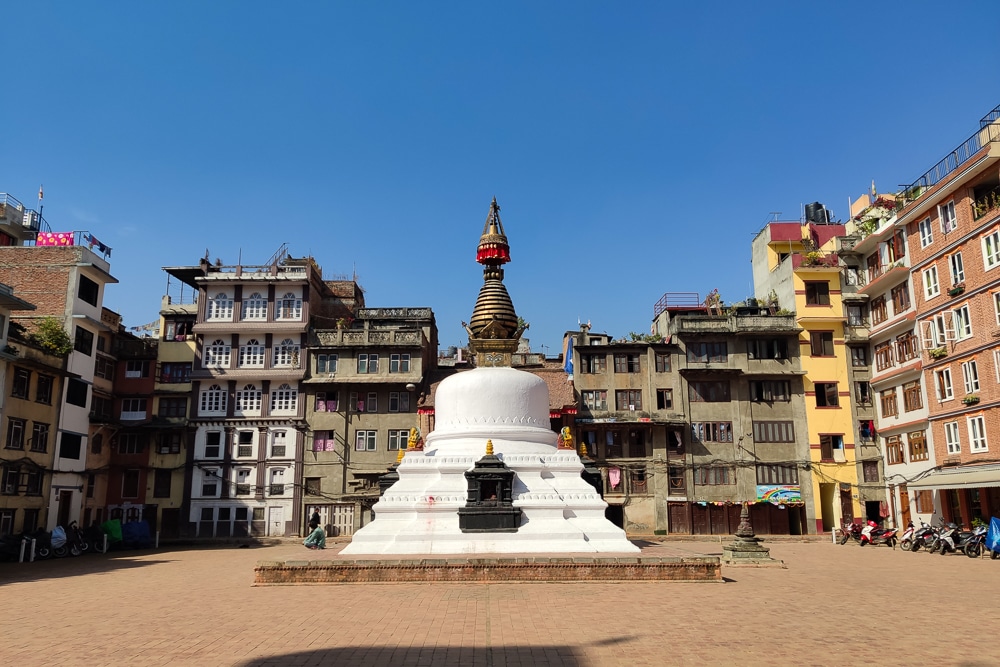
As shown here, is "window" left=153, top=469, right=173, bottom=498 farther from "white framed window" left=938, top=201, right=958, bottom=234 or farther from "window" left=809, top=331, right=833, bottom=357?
"white framed window" left=938, top=201, right=958, bottom=234

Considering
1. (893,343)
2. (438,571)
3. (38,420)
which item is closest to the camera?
(438,571)

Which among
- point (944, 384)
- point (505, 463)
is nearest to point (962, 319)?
point (944, 384)

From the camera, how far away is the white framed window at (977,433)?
35062mm

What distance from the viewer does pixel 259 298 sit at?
51.1m

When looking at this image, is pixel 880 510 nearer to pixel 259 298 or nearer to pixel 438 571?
pixel 438 571

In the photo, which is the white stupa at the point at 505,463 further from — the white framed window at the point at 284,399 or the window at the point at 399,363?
the white framed window at the point at 284,399

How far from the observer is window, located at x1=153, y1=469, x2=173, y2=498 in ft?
158

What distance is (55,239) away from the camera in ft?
152

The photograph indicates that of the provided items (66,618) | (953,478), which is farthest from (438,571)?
(953,478)

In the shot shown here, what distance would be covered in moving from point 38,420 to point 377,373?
19125mm

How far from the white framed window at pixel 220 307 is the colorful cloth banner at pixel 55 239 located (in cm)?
909

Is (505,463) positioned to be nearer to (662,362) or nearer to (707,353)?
(662,362)

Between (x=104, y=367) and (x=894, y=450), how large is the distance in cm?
4968

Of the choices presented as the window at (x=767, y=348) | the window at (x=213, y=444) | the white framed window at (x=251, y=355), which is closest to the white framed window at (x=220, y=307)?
the white framed window at (x=251, y=355)
